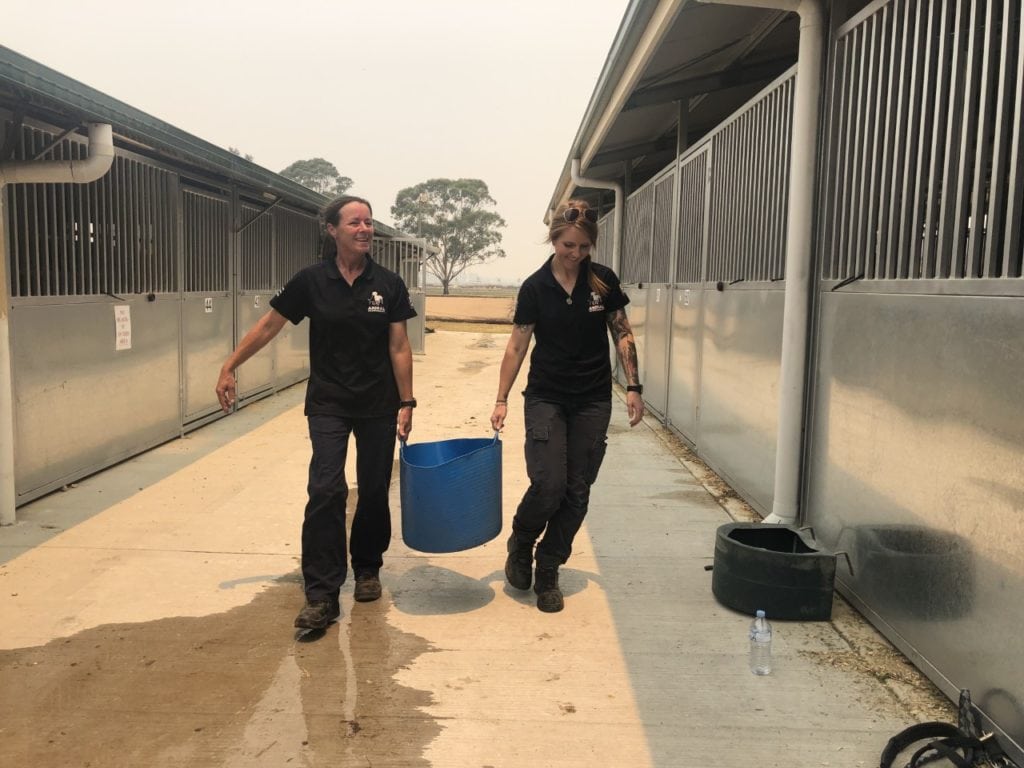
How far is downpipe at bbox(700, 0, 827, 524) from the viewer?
4605 millimetres

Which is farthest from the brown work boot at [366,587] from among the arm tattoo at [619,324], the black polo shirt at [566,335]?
the arm tattoo at [619,324]

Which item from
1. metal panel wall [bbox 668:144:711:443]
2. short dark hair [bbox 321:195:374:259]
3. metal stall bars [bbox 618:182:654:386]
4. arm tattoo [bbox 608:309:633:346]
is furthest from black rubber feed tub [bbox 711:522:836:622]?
metal stall bars [bbox 618:182:654:386]

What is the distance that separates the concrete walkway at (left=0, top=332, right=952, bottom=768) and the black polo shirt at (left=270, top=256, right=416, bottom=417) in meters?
1.04

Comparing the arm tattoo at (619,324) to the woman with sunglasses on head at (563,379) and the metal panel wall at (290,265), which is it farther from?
the metal panel wall at (290,265)

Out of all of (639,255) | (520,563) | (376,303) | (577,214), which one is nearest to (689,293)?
(639,255)

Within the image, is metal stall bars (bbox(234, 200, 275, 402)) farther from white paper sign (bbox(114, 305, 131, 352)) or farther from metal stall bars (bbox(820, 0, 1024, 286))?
metal stall bars (bbox(820, 0, 1024, 286))

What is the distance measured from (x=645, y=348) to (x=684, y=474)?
4.07 m

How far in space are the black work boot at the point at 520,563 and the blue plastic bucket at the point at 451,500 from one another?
0.89 ft

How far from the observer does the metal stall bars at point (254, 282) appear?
34.2 feet

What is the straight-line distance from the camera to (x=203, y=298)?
9.05m

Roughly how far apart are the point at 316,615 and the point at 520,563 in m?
1.10

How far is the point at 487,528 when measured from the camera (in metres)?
4.13

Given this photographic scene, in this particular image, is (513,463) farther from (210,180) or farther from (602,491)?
(210,180)

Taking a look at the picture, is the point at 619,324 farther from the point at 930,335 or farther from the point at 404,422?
the point at 930,335
